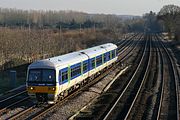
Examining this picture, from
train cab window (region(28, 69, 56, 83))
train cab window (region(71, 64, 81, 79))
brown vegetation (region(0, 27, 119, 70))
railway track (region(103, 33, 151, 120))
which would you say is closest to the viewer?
railway track (region(103, 33, 151, 120))

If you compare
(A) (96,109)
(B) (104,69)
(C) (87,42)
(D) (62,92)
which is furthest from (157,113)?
(C) (87,42)

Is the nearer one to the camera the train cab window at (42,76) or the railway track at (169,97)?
the railway track at (169,97)

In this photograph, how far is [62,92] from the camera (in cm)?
2147

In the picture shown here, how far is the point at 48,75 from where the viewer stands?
20156mm

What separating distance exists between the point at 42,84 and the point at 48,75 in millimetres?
581

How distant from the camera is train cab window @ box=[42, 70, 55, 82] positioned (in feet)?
65.9

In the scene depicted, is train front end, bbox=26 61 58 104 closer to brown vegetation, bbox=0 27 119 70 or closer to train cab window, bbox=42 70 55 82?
train cab window, bbox=42 70 55 82

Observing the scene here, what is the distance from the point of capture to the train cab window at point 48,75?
65.9 ft

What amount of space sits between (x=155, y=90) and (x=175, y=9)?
74.4 m

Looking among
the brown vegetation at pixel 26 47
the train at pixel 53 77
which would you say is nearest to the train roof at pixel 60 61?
the train at pixel 53 77

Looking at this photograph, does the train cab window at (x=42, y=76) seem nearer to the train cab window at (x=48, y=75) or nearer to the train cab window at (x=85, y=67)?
the train cab window at (x=48, y=75)

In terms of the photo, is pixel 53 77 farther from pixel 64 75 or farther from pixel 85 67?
pixel 85 67

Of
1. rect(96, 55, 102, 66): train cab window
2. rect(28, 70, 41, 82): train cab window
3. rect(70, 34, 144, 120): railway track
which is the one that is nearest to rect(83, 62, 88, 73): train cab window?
rect(70, 34, 144, 120): railway track

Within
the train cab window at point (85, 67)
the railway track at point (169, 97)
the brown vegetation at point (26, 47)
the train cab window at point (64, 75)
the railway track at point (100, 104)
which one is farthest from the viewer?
the brown vegetation at point (26, 47)
